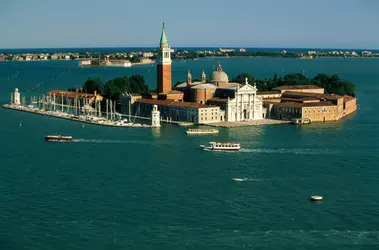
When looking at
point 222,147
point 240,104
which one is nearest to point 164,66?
point 240,104

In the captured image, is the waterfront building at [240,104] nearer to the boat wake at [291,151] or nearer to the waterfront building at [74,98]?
the waterfront building at [74,98]

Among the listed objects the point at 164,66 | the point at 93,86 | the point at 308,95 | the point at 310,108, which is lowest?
the point at 310,108

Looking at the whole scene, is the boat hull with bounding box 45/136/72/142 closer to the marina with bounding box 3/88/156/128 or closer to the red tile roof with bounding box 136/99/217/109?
the marina with bounding box 3/88/156/128

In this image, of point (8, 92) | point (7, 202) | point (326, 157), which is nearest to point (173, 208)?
point (7, 202)

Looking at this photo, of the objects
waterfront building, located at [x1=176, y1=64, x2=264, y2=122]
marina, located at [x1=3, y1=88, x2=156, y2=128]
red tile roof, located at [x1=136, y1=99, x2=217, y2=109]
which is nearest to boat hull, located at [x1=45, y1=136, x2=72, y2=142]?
marina, located at [x1=3, y1=88, x2=156, y2=128]

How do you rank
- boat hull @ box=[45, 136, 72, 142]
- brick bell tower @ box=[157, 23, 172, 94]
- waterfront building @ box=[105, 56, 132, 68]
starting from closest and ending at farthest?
boat hull @ box=[45, 136, 72, 142] → brick bell tower @ box=[157, 23, 172, 94] → waterfront building @ box=[105, 56, 132, 68]

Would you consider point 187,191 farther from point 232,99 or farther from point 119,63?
point 119,63

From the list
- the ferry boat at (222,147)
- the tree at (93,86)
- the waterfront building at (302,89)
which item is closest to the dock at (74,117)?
the tree at (93,86)
